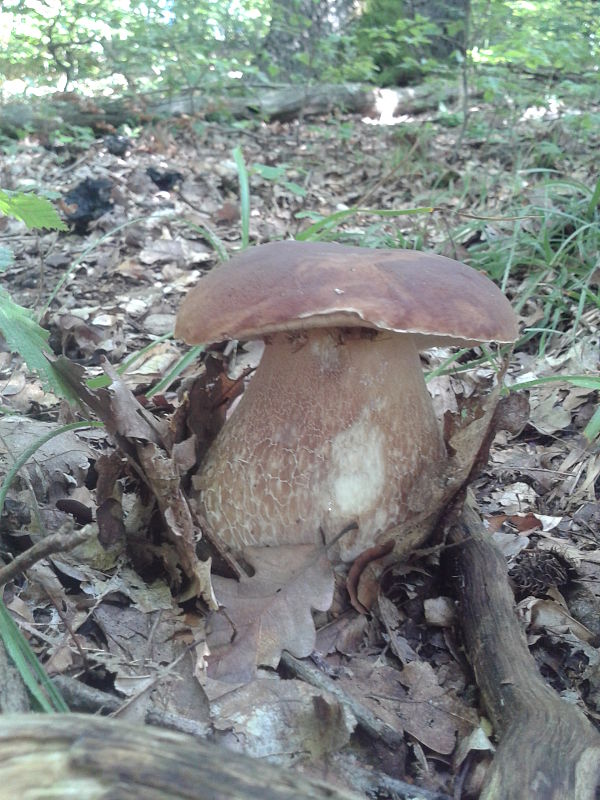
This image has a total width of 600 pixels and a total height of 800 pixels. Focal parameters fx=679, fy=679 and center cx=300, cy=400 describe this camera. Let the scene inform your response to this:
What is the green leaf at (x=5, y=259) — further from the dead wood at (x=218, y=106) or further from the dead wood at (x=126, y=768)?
the dead wood at (x=218, y=106)

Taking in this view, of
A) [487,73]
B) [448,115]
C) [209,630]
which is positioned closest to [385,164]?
[448,115]

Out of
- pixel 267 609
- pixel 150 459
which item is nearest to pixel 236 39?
pixel 150 459

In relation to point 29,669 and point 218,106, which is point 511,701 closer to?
point 29,669

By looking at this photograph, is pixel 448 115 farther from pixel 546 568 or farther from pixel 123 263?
pixel 546 568

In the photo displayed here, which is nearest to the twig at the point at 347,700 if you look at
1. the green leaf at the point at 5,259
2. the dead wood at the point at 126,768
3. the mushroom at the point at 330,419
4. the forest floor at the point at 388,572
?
the forest floor at the point at 388,572

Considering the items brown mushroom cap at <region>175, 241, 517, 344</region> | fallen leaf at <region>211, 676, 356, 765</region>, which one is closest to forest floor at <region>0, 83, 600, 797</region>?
fallen leaf at <region>211, 676, 356, 765</region>

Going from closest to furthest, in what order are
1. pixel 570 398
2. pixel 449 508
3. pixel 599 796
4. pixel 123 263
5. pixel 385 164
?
pixel 599 796 < pixel 449 508 < pixel 570 398 < pixel 123 263 < pixel 385 164
